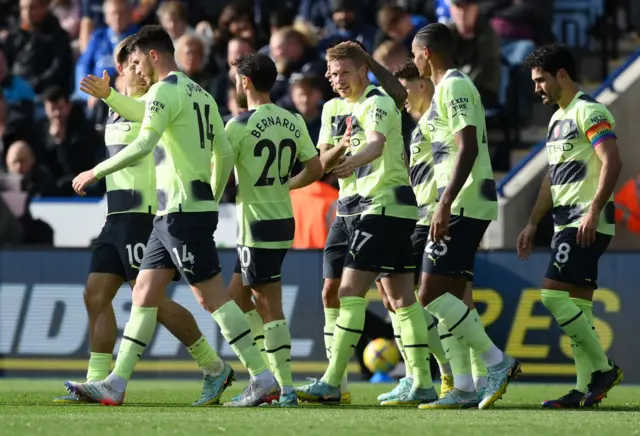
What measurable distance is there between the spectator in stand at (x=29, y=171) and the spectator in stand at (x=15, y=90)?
1203 mm

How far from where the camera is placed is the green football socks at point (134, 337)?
31.0ft

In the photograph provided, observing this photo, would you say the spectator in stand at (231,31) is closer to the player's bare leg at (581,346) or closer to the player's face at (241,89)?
the player's face at (241,89)

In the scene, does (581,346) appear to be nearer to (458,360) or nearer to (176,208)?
(458,360)

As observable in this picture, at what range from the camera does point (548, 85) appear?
998 centimetres

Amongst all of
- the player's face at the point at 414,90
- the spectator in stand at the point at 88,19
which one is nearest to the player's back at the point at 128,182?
the player's face at the point at 414,90

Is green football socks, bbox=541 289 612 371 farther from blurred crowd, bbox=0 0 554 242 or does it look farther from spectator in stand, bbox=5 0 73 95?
spectator in stand, bbox=5 0 73 95

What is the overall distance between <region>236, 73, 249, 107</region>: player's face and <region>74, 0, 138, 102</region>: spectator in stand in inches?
277

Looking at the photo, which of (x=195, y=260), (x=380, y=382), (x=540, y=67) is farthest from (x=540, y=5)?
(x=195, y=260)

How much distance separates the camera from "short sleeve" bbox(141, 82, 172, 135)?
916 centimetres

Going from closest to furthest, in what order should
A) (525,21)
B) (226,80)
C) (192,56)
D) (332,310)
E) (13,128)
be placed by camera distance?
(332,310)
(192,56)
(226,80)
(13,128)
(525,21)

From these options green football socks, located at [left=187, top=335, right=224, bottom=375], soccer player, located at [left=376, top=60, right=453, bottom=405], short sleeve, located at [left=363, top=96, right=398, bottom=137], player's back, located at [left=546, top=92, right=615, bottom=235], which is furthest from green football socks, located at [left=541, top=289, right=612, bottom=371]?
green football socks, located at [left=187, top=335, right=224, bottom=375]

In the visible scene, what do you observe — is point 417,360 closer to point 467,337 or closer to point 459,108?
point 467,337

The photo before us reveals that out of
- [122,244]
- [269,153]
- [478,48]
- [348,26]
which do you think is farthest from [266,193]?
[348,26]

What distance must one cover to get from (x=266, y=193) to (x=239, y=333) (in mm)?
1023
